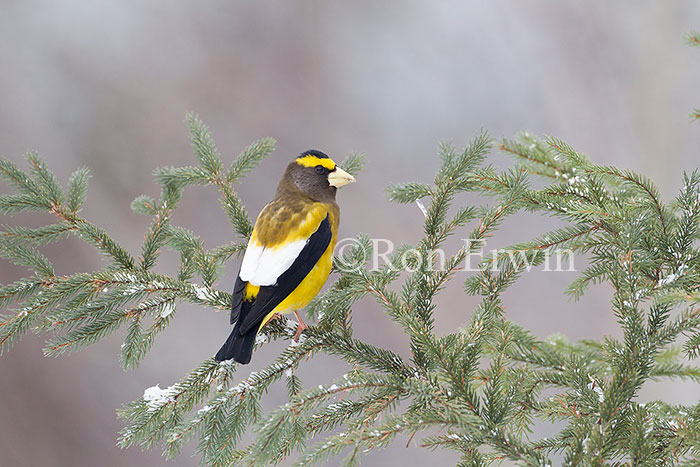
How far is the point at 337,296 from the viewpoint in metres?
0.63

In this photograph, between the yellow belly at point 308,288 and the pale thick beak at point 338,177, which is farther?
the pale thick beak at point 338,177

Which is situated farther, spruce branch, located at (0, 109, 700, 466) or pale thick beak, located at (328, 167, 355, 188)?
pale thick beak, located at (328, 167, 355, 188)

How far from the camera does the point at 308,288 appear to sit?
804 mm

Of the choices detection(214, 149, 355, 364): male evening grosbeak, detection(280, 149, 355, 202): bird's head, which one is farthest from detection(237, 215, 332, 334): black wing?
detection(280, 149, 355, 202): bird's head

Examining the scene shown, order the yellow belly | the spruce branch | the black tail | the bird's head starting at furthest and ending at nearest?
1. the bird's head
2. the yellow belly
3. the black tail
4. the spruce branch

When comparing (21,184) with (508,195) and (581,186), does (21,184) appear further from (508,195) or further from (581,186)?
(581,186)

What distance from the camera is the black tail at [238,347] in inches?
26.1

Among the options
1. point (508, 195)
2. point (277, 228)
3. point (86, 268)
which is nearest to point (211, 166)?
point (277, 228)

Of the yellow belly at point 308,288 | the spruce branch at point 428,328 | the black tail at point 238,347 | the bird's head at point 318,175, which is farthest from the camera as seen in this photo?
the bird's head at point 318,175

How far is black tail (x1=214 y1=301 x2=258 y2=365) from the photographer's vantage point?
0.66 metres

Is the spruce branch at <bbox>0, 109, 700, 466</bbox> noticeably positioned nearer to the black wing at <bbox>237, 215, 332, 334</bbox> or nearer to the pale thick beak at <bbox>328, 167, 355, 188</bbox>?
the black wing at <bbox>237, 215, 332, 334</bbox>

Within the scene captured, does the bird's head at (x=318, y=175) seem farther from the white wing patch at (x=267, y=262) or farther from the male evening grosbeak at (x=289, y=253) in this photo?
the white wing patch at (x=267, y=262)

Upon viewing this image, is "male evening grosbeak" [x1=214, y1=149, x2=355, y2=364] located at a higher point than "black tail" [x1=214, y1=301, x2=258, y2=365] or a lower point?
higher

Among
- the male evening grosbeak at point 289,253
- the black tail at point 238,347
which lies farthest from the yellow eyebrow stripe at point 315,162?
the black tail at point 238,347
